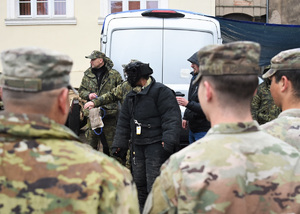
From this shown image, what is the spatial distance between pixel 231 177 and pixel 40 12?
11025mm

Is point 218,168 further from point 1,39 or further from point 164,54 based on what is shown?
point 1,39

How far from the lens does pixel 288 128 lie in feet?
8.59

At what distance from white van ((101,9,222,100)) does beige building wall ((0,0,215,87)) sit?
5.31 m

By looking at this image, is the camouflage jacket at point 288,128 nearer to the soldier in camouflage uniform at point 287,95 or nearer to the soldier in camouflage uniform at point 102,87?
the soldier in camouflage uniform at point 287,95

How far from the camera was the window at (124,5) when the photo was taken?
37.6ft

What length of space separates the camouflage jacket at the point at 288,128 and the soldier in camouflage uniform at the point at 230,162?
0.60m

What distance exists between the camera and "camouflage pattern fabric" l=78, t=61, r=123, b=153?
650 centimetres

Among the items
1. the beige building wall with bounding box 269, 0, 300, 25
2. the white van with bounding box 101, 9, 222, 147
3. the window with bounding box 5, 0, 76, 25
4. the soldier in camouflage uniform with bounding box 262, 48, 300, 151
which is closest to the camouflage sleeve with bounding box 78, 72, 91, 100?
the white van with bounding box 101, 9, 222, 147

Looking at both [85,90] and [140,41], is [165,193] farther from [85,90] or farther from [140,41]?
[85,90]

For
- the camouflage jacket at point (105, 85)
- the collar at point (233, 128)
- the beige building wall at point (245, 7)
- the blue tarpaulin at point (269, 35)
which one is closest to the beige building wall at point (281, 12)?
the beige building wall at point (245, 7)

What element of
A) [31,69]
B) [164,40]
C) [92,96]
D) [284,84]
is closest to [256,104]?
[164,40]

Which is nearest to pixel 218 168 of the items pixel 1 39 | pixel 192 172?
pixel 192 172

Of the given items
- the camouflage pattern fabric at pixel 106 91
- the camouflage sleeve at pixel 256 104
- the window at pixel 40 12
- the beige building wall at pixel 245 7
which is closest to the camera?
the camouflage pattern fabric at pixel 106 91

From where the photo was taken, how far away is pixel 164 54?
612 centimetres
